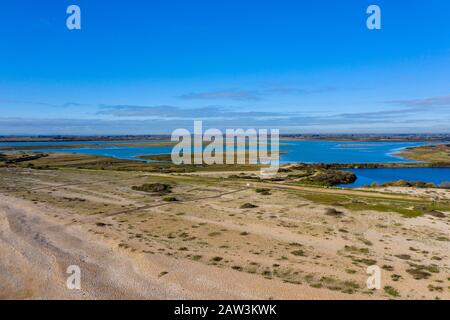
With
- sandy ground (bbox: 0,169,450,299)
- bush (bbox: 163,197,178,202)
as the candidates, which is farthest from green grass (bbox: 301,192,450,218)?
bush (bbox: 163,197,178,202)

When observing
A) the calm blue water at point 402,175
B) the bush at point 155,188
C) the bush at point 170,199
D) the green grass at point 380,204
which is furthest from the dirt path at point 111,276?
the calm blue water at point 402,175

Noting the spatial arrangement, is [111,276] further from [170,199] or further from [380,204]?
[380,204]

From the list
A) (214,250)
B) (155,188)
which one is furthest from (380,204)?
(155,188)

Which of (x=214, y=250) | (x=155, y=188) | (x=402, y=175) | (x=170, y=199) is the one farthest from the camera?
(x=402, y=175)

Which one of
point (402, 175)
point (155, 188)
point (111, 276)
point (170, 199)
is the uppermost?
point (155, 188)

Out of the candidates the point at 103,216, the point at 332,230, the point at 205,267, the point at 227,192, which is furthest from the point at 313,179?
the point at 205,267

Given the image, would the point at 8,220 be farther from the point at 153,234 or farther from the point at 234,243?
the point at 234,243
